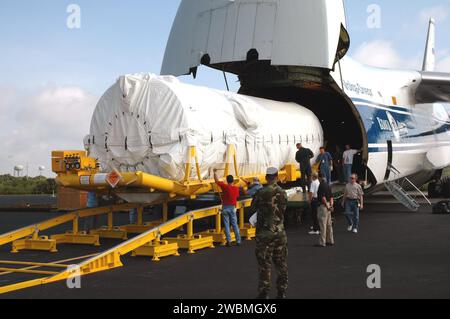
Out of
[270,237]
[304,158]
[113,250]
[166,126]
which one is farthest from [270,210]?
[304,158]

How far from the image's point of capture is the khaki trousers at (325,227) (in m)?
11.8

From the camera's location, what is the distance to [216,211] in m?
12.3

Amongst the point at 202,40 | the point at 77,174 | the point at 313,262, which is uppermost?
the point at 202,40

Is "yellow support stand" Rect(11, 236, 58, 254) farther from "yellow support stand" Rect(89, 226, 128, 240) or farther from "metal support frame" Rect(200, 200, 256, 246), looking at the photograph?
"metal support frame" Rect(200, 200, 256, 246)

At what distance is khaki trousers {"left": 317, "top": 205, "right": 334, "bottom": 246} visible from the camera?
38.9 ft

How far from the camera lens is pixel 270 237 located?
7164mm

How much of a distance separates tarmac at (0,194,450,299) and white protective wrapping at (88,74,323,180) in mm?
1871

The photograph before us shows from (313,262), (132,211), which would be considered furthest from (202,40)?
(313,262)

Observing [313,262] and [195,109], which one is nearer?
[313,262]

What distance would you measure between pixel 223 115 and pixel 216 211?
2.08 m

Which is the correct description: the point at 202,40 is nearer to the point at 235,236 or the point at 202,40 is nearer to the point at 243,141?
the point at 243,141

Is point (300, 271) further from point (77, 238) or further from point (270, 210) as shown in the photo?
point (77, 238)
